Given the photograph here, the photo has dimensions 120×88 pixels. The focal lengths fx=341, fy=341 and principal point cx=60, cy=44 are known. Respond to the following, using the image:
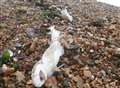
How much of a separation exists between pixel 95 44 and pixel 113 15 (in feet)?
6.51

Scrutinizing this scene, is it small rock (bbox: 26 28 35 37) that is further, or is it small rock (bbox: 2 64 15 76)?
small rock (bbox: 26 28 35 37)

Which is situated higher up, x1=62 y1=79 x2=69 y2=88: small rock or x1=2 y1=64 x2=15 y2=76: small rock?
x1=2 y1=64 x2=15 y2=76: small rock

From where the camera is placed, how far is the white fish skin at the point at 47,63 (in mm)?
3727

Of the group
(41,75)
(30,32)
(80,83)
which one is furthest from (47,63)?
(30,32)

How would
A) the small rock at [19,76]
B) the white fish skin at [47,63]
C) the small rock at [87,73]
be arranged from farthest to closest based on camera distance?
the small rock at [87,73]
the small rock at [19,76]
the white fish skin at [47,63]

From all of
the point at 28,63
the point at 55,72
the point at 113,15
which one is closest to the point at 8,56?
the point at 28,63

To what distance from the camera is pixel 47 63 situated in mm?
3996

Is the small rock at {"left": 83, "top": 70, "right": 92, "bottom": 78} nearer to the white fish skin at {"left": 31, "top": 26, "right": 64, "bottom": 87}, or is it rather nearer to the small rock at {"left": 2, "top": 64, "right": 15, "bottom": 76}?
the white fish skin at {"left": 31, "top": 26, "right": 64, "bottom": 87}

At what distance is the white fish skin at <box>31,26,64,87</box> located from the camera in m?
3.73

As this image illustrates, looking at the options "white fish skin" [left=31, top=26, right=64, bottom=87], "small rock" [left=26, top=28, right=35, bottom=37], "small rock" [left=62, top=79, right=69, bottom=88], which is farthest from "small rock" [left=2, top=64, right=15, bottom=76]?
"small rock" [left=26, top=28, right=35, bottom=37]

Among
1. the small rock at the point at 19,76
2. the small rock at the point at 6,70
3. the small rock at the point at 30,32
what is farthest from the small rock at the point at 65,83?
the small rock at the point at 30,32

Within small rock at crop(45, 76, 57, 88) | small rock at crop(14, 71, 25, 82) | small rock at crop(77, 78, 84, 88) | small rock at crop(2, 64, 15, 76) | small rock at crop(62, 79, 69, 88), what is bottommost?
small rock at crop(77, 78, 84, 88)

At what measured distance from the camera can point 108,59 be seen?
14.5ft

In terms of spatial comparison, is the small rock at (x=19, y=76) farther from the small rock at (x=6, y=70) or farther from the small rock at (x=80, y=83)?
the small rock at (x=80, y=83)
